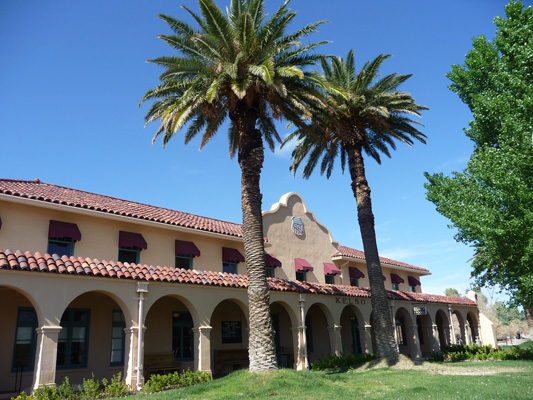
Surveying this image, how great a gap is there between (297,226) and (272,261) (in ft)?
12.4

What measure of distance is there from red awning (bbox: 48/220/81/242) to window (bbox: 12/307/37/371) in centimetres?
299

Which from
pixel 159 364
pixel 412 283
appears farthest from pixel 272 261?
pixel 412 283

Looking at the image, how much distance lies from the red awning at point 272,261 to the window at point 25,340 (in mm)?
11960

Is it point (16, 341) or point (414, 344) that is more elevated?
point (16, 341)

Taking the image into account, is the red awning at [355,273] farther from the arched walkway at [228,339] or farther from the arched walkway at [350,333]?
the arched walkway at [228,339]

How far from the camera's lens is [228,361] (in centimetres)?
2111

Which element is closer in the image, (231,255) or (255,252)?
(255,252)

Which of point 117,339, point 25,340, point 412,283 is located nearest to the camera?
point 25,340

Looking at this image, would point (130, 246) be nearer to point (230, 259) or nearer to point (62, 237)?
point (62, 237)

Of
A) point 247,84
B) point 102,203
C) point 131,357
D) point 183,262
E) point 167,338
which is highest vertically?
point 247,84

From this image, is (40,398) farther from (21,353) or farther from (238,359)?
(238,359)

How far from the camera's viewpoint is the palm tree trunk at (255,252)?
1518 cm

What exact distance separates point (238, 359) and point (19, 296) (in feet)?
34.1

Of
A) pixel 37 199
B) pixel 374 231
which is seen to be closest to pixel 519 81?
pixel 374 231
